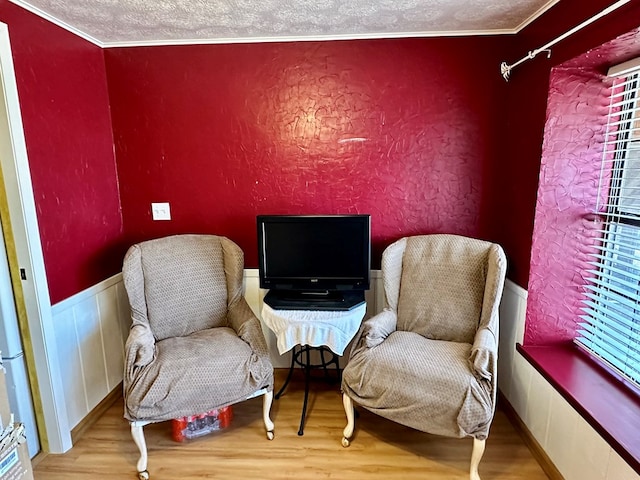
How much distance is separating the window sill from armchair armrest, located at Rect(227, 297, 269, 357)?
144cm

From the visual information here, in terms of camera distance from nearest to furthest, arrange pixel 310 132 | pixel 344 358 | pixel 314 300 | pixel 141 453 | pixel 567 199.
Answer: pixel 141 453, pixel 567 199, pixel 314 300, pixel 310 132, pixel 344 358

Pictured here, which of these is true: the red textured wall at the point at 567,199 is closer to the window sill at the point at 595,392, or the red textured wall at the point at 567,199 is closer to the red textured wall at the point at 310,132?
the window sill at the point at 595,392

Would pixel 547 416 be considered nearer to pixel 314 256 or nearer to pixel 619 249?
pixel 619 249

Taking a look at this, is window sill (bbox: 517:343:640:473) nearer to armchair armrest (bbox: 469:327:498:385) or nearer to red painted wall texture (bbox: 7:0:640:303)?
armchair armrest (bbox: 469:327:498:385)

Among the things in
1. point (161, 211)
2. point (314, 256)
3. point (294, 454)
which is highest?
point (161, 211)

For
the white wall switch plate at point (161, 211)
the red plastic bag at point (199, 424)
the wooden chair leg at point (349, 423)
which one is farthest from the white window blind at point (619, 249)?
the white wall switch plate at point (161, 211)

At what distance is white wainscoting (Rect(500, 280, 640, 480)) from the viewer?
147 centimetres

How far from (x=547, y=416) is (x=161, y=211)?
2.56 meters

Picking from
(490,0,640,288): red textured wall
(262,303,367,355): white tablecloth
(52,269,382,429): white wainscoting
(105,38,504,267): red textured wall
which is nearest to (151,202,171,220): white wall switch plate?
(105,38,504,267): red textured wall

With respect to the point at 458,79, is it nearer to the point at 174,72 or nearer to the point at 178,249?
the point at 174,72

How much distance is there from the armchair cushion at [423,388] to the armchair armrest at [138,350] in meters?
1.01

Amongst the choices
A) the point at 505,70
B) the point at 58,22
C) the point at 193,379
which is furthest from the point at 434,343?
the point at 58,22

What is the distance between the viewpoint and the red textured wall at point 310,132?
236 cm

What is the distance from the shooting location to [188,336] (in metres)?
2.22
